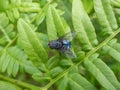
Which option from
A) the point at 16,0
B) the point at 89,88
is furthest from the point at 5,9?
the point at 89,88

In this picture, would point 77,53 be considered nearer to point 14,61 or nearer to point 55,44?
point 55,44

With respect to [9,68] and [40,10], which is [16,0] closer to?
[40,10]

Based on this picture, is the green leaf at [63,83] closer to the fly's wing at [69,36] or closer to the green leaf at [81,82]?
the green leaf at [81,82]

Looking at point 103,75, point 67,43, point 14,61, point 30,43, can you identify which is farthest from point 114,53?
point 14,61

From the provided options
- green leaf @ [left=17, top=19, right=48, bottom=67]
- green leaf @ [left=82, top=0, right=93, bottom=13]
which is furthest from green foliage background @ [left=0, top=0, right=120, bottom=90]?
green leaf @ [left=82, top=0, right=93, bottom=13]

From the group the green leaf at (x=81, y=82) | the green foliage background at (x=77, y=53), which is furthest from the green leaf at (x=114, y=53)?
the green leaf at (x=81, y=82)
